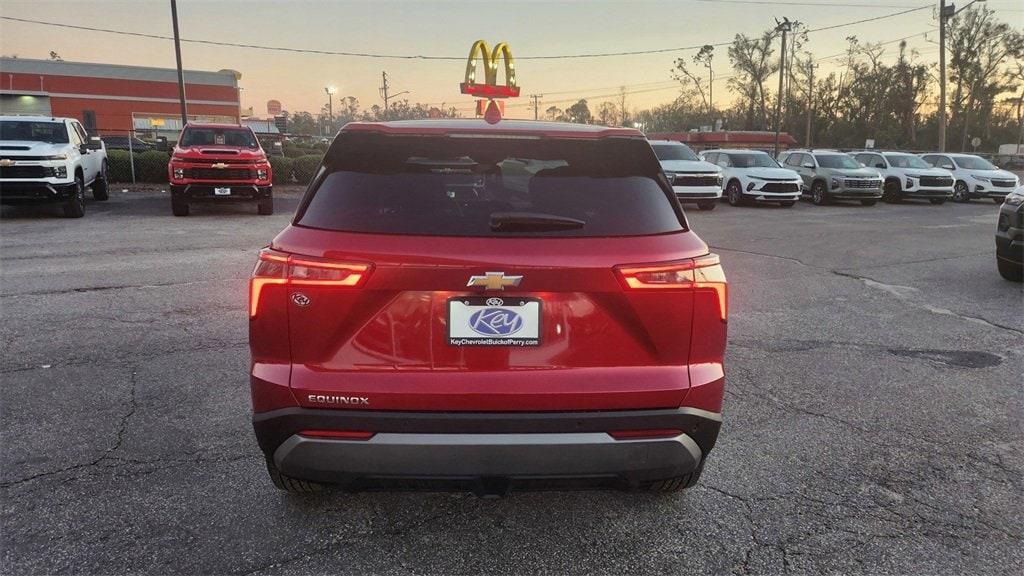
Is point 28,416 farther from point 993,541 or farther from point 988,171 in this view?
point 988,171

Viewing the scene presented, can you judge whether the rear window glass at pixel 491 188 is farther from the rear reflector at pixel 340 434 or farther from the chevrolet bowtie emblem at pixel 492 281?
the rear reflector at pixel 340 434

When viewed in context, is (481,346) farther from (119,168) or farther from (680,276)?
(119,168)

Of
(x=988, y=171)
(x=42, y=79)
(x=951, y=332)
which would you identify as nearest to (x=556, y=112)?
(x=42, y=79)

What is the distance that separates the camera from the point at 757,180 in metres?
21.1

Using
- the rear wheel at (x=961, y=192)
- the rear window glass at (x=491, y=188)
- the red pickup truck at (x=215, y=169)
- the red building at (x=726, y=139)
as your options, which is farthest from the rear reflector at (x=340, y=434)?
the red building at (x=726, y=139)

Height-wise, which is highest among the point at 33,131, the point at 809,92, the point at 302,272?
the point at 809,92

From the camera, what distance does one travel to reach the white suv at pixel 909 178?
926 inches

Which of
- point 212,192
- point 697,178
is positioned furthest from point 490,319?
point 697,178

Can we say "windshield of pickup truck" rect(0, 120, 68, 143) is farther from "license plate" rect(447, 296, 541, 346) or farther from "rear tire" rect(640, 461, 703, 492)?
"rear tire" rect(640, 461, 703, 492)

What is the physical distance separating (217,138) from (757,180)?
15128 millimetres

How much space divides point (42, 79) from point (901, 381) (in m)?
81.7

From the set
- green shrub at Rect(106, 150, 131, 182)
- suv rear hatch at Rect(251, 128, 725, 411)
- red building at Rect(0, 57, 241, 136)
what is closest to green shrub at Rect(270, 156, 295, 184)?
green shrub at Rect(106, 150, 131, 182)

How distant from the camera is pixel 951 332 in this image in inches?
255

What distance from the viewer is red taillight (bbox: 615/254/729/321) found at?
2.49 meters
